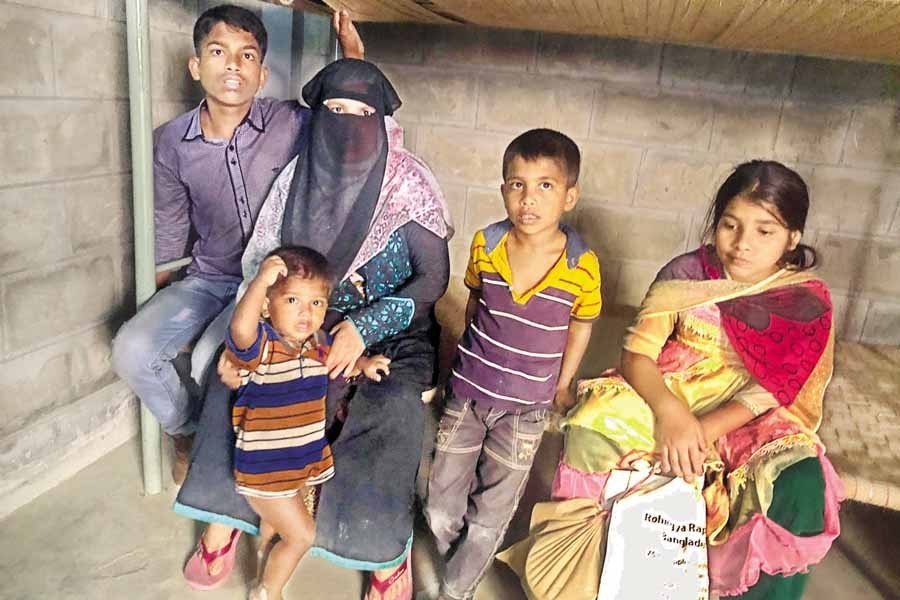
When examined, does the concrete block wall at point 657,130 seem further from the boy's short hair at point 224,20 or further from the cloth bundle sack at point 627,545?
the cloth bundle sack at point 627,545

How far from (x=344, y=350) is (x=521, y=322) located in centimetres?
32

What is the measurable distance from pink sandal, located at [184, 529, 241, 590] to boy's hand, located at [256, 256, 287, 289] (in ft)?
1.90

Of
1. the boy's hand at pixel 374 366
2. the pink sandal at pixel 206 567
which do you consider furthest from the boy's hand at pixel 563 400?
the pink sandal at pixel 206 567

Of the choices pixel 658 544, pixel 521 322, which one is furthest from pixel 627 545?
pixel 521 322

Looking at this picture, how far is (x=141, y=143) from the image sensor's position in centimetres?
146

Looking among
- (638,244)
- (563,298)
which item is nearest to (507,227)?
(563,298)

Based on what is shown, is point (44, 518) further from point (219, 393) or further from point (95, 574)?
point (219, 393)

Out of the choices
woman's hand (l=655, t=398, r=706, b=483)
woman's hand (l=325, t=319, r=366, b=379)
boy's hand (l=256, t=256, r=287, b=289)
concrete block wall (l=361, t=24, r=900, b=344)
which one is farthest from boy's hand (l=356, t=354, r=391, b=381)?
concrete block wall (l=361, t=24, r=900, b=344)

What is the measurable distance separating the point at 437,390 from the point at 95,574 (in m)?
0.76

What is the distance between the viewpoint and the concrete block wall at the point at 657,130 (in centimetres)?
189

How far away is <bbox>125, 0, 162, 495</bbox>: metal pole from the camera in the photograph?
141 centimetres

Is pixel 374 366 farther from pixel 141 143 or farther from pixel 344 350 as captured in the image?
pixel 141 143

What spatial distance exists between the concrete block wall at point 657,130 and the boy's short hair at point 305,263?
852mm

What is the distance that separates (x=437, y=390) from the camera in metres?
1.48
